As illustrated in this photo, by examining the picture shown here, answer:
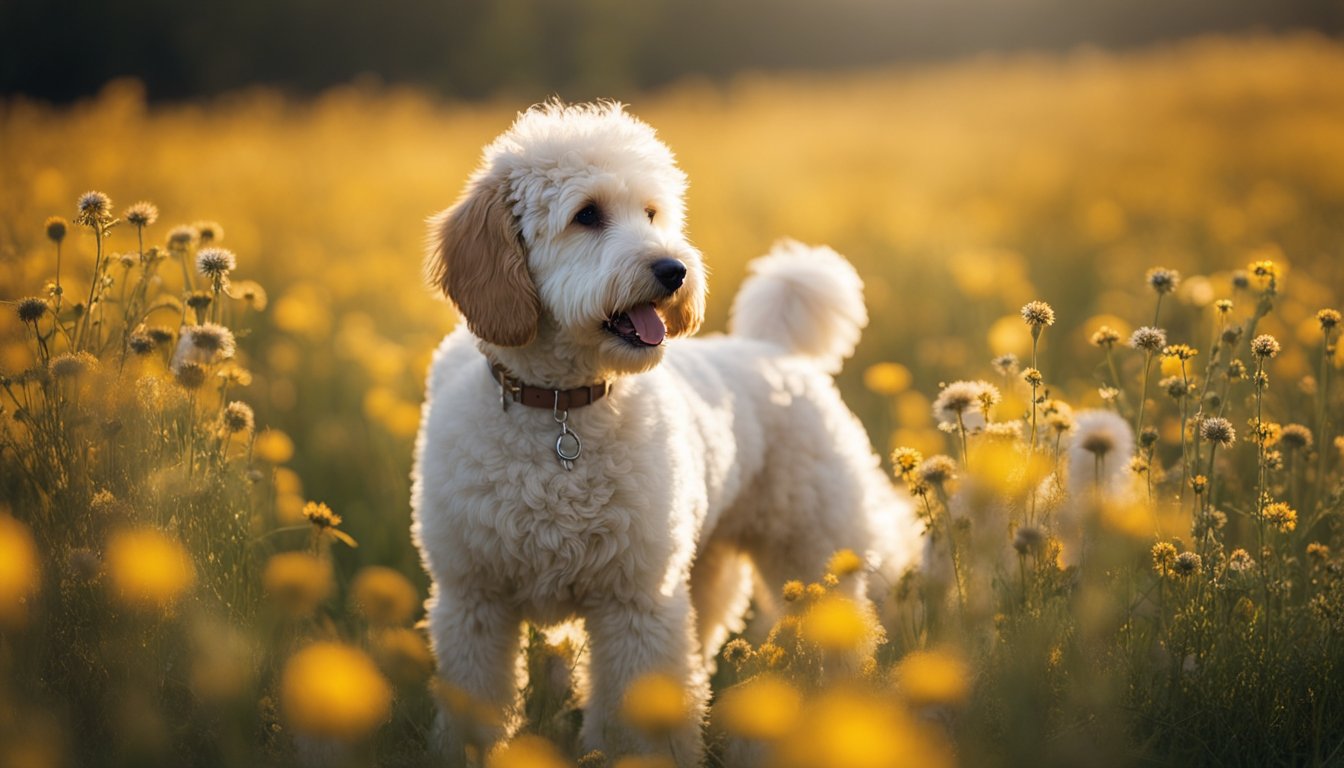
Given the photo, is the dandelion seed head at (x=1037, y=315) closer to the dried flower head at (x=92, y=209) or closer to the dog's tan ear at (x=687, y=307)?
the dog's tan ear at (x=687, y=307)

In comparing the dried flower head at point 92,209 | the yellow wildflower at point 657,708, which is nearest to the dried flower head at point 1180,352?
the yellow wildflower at point 657,708

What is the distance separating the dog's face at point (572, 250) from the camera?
3111mm

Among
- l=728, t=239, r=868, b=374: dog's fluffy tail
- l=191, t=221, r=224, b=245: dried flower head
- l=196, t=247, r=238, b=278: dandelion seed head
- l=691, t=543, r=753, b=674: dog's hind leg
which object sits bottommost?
l=691, t=543, r=753, b=674: dog's hind leg

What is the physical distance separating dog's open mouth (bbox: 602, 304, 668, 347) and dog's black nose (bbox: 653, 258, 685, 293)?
120mm

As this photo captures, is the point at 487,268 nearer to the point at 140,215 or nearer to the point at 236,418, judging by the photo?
the point at 236,418

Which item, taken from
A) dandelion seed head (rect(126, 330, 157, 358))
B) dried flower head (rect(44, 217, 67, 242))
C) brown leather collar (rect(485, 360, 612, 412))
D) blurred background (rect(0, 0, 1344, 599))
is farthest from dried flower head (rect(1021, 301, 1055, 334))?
dried flower head (rect(44, 217, 67, 242))

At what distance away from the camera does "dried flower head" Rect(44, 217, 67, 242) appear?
3.14m

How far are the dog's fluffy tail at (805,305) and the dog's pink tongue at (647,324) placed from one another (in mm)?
1353

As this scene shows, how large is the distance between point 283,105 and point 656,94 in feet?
27.9

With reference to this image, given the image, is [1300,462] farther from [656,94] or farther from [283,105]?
[656,94]

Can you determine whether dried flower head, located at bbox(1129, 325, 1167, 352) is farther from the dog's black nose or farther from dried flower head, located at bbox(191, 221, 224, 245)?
dried flower head, located at bbox(191, 221, 224, 245)

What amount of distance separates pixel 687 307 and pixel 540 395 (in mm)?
553

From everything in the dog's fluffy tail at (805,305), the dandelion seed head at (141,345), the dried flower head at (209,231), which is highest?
the dog's fluffy tail at (805,305)

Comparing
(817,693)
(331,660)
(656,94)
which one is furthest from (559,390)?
(656,94)
